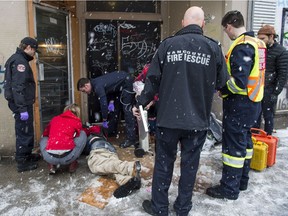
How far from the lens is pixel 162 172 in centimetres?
282

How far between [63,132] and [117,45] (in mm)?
3518

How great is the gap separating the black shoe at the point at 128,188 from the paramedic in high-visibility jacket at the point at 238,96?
88 cm

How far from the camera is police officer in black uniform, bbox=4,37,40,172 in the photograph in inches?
150

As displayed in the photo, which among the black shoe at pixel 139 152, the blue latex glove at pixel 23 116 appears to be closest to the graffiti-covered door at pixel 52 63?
the blue latex glove at pixel 23 116

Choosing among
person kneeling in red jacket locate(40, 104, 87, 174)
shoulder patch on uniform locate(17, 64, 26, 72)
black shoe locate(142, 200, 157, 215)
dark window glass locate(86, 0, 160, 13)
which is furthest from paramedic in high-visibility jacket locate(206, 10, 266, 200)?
dark window glass locate(86, 0, 160, 13)

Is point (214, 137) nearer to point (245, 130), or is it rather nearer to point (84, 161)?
point (245, 130)

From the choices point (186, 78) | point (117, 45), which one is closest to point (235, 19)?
point (186, 78)

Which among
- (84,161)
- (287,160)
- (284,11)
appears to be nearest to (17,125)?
(84,161)

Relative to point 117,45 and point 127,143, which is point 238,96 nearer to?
point 127,143

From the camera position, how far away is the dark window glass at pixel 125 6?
6.43 m

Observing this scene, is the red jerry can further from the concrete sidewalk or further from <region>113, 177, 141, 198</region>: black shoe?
<region>113, 177, 141, 198</region>: black shoe

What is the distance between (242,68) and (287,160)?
2403mm

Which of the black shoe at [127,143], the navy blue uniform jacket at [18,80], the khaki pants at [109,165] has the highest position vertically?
the navy blue uniform jacket at [18,80]

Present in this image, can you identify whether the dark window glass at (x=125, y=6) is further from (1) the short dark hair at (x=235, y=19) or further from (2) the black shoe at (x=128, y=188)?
(2) the black shoe at (x=128, y=188)
